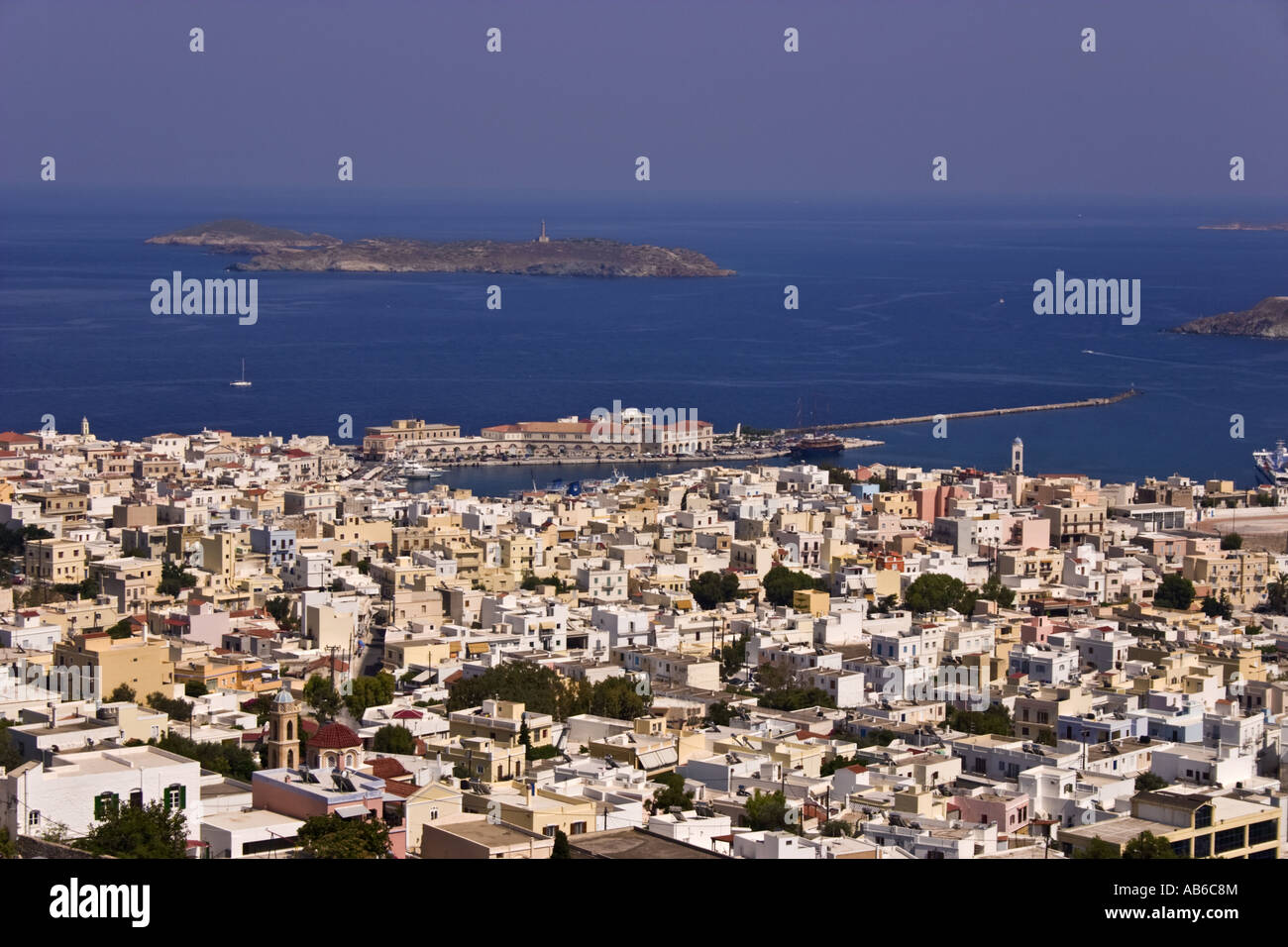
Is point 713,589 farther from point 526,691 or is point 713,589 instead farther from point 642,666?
point 526,691

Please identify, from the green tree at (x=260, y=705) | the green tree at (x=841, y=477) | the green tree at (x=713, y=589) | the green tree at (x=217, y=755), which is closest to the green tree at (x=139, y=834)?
the green tree at (x=217, y=755)

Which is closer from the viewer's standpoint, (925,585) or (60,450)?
(925,585)
